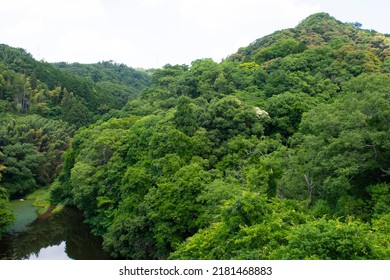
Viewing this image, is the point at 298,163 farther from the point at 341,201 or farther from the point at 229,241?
the point at 229,241

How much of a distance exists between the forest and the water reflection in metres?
1.37

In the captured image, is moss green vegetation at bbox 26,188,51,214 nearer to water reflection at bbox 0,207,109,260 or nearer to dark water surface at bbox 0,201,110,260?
dark water surface at bbox 0,201,110,260

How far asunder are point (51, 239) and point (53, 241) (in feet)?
1.33

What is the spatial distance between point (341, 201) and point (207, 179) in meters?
7.31

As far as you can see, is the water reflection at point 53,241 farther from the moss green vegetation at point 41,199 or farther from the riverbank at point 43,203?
the moss green vegetation at point 41,199

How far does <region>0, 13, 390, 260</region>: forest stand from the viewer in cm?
1291

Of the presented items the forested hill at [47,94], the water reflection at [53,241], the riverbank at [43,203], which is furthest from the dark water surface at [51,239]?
the forested hill at [47,94]

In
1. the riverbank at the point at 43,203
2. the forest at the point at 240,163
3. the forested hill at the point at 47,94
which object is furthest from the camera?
the forested hill at the point at 47,94

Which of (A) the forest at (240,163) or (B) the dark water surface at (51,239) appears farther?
(B) the dark water surface at (51,239)

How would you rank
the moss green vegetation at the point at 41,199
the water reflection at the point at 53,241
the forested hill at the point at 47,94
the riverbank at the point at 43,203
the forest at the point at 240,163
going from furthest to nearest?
the forested hill at the point at 47,94 < the moss green vegetation at the point at 41,199 < the riverbank at the point at 43,203 < the water reflection at the point at 53,241 < the forest at the point at 240,163

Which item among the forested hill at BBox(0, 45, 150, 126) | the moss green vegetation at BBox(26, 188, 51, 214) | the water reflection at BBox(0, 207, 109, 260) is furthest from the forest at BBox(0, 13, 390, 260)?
the forested hill at BBox(0, 45, 150, 126)

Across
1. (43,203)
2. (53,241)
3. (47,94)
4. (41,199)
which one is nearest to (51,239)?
(53,241)

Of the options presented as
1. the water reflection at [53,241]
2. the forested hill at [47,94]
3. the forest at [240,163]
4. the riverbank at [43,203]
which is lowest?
the water reflection at [53,241]

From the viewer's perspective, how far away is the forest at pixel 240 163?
12.9 m
